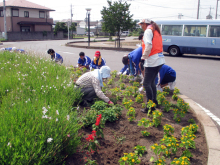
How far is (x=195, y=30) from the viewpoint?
588 inches

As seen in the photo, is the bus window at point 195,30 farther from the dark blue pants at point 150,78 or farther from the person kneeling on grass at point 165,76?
the dark blue pants at point 150,78

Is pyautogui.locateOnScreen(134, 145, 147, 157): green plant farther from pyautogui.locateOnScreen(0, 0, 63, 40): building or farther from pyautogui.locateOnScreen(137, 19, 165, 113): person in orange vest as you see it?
pyautogui.locateOnScreen(0, 0, 63, 40): building

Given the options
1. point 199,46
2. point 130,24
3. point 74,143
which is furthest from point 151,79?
point 130,24

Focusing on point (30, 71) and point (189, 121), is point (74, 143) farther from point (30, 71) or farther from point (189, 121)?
point (30, 71)

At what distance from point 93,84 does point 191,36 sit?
1269 centimetres

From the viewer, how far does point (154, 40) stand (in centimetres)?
397

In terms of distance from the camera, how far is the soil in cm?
266

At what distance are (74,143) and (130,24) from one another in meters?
19.1

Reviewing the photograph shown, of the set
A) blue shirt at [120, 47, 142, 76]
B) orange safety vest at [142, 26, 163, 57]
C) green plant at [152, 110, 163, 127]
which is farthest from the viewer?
blue shirt at [120, 47, 142, 76]

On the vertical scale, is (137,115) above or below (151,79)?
below

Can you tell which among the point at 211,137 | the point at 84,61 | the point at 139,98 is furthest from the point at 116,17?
the point at 211,137

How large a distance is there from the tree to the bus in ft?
14.8

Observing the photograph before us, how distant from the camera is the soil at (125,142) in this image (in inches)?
105

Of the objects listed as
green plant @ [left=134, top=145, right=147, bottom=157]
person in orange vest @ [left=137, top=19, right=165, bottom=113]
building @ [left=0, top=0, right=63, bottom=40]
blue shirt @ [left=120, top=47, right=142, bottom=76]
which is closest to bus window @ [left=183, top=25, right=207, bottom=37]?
blue shirt @ [left=120, top=47, right=142, bottom=76]
